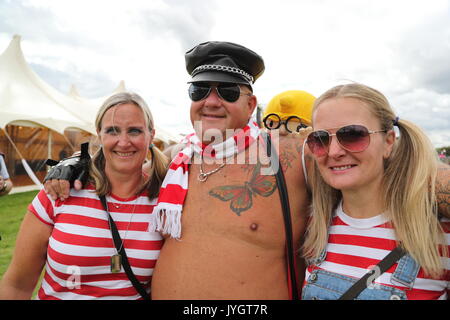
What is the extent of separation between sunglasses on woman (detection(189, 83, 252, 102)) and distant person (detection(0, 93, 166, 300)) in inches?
15.6

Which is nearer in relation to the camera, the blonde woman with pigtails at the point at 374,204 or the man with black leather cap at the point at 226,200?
the blonde woman with pigtails at the point at 374,204

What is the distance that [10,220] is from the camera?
A: 6.53m

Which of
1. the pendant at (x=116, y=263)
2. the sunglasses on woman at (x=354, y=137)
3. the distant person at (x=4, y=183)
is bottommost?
the pendant at (x=116, y=263)

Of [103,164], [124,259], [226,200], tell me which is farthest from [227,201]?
[103,164]

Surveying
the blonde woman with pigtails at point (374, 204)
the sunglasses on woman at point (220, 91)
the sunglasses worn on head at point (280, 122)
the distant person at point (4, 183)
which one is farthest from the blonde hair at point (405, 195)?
the distant person at point (4, 183)

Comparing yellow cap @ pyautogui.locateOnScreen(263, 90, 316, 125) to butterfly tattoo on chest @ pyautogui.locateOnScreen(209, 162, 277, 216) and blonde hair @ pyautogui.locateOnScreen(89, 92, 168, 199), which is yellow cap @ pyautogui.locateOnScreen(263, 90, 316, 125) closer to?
butterfly tattoo on chest @ pyautogui.locateOnScreen(209, 162, 277, 216)

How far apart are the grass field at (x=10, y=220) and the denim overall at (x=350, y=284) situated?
4213 mm

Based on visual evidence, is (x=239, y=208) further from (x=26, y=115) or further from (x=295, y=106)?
(x=26, y=115)

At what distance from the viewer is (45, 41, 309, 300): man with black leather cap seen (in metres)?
1.74

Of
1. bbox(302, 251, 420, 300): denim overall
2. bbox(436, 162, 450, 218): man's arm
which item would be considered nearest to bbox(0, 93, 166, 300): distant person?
bbox(302, 251, 420, 300): denim overall

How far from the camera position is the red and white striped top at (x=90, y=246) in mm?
1772

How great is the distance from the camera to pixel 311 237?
5.45ft

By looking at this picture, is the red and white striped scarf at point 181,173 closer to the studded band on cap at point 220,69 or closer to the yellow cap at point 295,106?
the studded band on cap at point 220,69
